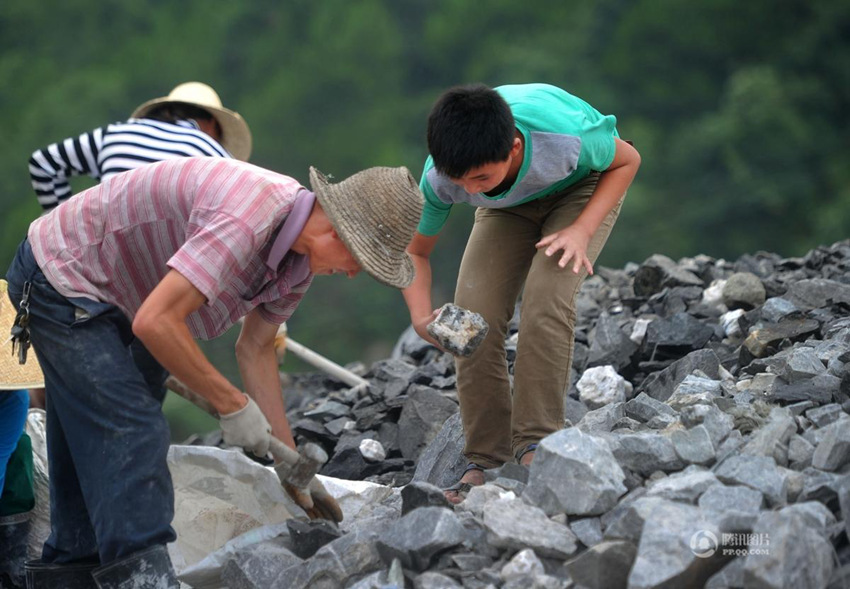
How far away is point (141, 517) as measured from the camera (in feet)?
8.86

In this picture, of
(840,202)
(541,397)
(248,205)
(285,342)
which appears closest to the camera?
(248,205)

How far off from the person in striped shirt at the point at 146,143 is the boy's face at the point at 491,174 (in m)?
1.45

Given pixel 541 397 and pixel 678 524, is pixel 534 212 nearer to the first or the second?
pixel 541 397

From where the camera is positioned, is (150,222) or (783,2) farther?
(783,2)

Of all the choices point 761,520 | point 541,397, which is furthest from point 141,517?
point 761,520

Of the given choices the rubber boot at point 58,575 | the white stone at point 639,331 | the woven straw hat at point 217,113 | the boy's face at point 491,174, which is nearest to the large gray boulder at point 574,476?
the boy's face at point 491,174

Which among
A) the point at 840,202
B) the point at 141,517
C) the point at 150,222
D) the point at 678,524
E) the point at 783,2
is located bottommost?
the point at 141,517

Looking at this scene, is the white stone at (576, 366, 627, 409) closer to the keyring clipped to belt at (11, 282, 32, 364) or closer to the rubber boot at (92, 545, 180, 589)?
the rubber boot at (92, 545, 180, 589)

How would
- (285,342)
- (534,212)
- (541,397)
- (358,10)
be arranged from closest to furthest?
1. (541,397)
2. (534,212)
3. (285,342)
4. (358,10)

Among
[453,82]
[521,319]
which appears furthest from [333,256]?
[453,82]

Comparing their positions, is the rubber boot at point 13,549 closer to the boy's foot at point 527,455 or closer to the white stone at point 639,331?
the boy's foot at point 527,455

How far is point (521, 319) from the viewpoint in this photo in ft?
11.1

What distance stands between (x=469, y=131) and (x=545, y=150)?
0.31 m

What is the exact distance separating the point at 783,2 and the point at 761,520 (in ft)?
70.6
